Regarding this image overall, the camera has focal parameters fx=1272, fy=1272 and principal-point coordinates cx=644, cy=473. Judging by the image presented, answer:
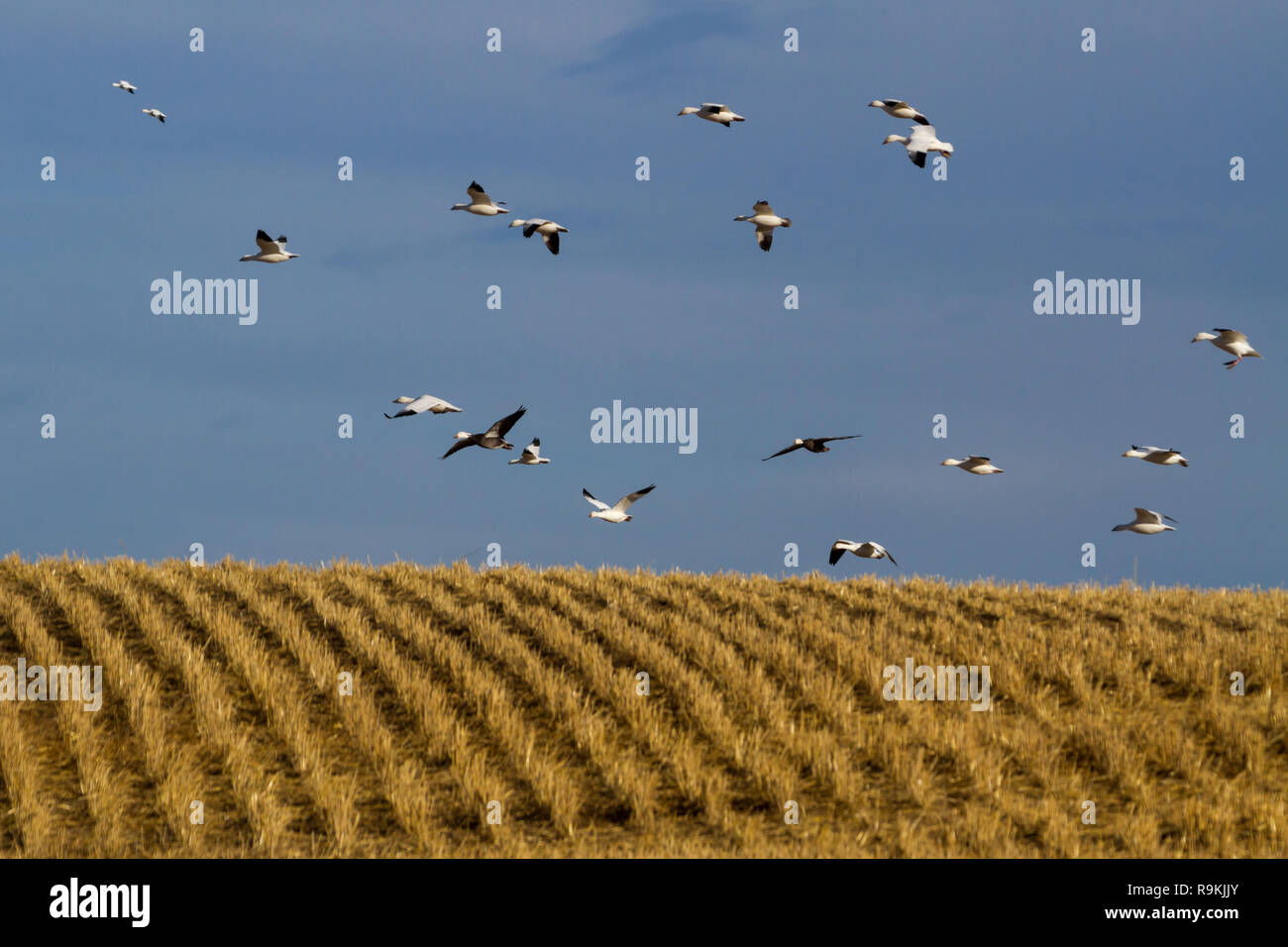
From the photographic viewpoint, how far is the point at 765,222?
26.0 metres

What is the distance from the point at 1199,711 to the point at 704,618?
771 centimetres

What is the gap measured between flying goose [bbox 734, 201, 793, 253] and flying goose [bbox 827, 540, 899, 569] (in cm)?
665

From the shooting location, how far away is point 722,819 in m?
14.2

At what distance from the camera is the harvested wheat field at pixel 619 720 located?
551 inches

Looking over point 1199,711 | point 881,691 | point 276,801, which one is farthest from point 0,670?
point 1199,711

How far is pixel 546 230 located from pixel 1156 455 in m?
12.3

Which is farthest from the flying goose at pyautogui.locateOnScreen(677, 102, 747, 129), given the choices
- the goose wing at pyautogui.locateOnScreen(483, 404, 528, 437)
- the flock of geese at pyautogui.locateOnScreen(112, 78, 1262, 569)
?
the goose wing at pyautogui.locateOnScreen(483, 404, 528, 437)

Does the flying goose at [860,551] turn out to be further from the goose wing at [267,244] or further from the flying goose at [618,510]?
the goose wing at [267,244]

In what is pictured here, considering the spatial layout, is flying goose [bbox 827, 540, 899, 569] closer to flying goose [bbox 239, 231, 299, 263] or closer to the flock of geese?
the flock of geese

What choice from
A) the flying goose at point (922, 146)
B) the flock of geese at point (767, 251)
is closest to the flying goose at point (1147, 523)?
the flock of geese at point (767, 251)

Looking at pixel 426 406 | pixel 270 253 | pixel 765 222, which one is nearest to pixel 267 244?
pixel 270 253

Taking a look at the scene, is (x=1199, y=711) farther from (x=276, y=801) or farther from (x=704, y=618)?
(x=276, y=801)

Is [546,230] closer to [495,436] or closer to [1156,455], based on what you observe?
[495,436]

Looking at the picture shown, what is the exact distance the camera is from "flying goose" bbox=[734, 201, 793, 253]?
26.0m
